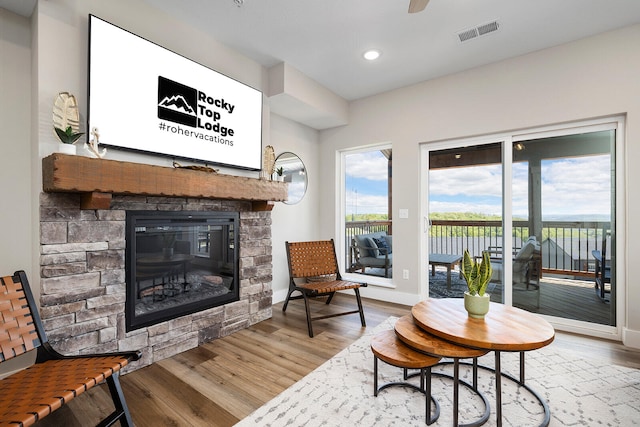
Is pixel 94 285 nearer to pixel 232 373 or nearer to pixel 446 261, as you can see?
pixel 232 373

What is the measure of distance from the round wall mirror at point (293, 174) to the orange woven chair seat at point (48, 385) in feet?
8.91

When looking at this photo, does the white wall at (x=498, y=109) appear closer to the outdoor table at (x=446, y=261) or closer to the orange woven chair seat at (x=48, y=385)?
the outdoor table at (x=446, y=261)

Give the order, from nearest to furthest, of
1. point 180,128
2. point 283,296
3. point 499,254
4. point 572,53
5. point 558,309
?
1. point 180,128
2. point 572,53
3. point 558,309
4. point 499,254
5. point 283,296

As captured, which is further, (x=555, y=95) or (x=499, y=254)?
(x=499, y=254)

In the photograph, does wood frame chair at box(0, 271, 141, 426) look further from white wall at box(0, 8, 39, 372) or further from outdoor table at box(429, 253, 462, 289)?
outdoor table at box(429, 253, 462, 289)

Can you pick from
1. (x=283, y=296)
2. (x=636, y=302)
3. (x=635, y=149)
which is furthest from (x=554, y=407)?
(x=283, y=296)

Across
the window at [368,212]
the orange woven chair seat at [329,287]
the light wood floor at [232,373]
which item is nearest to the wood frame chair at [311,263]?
the orange woven chair seat at [329,287]

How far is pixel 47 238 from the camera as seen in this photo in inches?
71.7

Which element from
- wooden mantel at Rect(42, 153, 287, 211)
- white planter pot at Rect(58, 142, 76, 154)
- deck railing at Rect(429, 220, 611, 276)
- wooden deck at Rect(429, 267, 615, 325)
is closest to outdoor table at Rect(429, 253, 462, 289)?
deck railing at Rect(429, 220, 611, 276)

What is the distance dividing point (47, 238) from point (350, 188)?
3475mm

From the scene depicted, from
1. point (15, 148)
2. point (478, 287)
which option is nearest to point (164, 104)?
point (15, 148)

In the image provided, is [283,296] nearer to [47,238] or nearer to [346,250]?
[346,250]

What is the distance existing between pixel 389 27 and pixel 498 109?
60.0 inches

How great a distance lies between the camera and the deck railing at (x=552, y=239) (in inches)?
114
